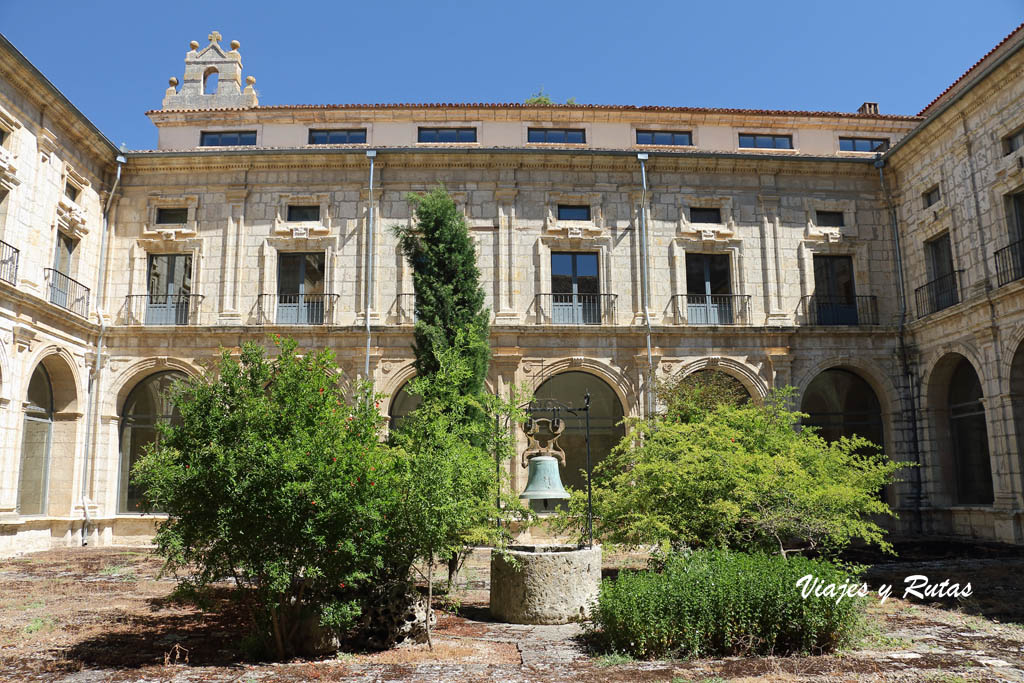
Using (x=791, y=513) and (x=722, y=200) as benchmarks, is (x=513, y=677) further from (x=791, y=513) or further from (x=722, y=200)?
(x=722, y=200)

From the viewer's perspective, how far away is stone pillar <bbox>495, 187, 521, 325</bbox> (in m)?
19.9

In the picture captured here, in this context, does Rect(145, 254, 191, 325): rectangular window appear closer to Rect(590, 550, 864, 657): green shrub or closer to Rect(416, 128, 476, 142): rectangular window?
Rect(416, 128, 476, 142): rectangular window

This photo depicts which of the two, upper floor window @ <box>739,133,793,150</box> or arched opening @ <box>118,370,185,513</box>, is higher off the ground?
upper floor window @ <box>739,133,793,150</box>

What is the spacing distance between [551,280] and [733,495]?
11.3 meters

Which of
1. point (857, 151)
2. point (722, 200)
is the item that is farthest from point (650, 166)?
point (857, 151)

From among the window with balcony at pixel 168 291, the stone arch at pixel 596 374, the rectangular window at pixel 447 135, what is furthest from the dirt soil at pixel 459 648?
the rectangular window at pixel 447 135

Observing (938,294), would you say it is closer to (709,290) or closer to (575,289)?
(709,290)

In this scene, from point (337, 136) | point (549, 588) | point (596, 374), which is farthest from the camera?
point (337, 136)

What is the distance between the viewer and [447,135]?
22.4 meters

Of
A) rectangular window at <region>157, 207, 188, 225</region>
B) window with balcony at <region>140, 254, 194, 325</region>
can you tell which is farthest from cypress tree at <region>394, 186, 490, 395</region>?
rectangular window at <region>157, 207, 188, 225</region>

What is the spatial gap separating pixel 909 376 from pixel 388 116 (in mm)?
15984

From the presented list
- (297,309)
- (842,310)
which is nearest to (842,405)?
(842,310)

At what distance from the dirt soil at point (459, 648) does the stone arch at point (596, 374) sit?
790cm

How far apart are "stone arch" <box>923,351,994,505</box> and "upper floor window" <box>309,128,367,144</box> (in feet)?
54.7
